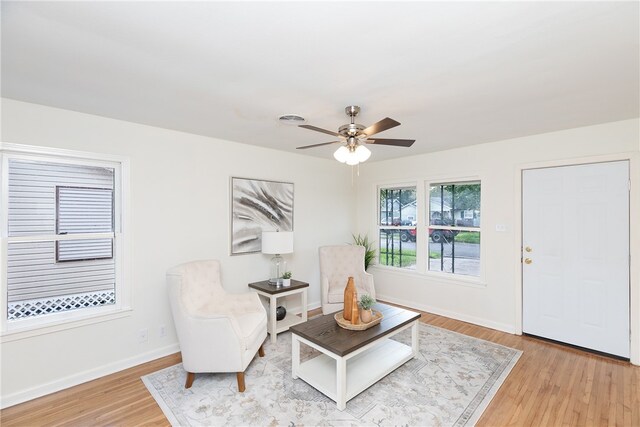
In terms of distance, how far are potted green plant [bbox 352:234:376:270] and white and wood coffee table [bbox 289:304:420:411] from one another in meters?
1.96

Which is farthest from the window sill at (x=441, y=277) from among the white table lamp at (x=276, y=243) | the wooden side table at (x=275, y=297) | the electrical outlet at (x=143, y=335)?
the electrical outlet at (x=143, y=335)

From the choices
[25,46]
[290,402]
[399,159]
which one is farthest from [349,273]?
[25,46]

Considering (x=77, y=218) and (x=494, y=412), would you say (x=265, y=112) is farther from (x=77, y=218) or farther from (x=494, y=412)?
(x=494, y=412)

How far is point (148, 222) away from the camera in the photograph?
3070mm

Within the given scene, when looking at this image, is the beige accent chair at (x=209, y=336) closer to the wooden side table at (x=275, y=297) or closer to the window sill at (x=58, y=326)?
the wooden side table at (x=275, y=297)

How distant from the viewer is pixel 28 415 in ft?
7.36

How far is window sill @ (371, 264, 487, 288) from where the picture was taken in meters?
4.07

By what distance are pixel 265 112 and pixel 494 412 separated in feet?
9.95

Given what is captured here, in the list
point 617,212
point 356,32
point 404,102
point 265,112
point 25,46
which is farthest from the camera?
point 617,212

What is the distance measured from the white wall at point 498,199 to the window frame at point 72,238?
12.1ft

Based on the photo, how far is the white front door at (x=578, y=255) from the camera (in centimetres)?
306

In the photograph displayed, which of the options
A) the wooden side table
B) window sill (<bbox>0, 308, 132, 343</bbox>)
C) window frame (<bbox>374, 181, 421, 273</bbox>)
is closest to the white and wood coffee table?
the wooden side table

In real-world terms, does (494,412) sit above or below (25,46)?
below

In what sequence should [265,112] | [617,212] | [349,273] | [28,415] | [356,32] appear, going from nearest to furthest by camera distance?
[356,32] → [28,415] → [265,112] → [617,212] → [349,273]
